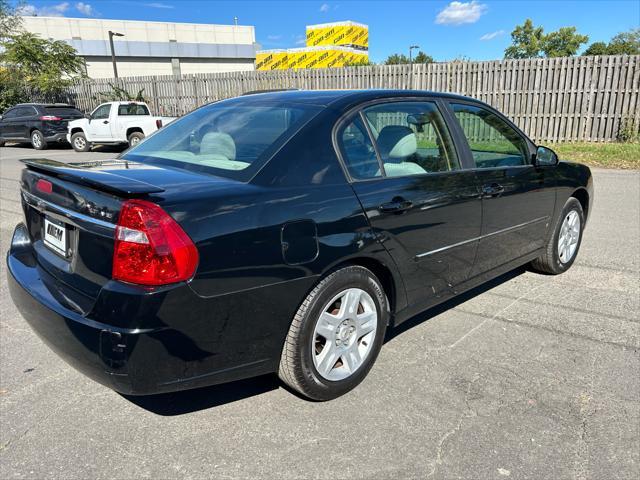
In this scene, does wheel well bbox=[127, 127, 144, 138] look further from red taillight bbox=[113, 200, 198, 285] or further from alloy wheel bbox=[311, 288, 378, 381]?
red taillight bbox=[113, 200, 198, 285]

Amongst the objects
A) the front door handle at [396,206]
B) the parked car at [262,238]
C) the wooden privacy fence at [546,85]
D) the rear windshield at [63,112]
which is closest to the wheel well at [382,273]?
the parked car at [262,238]

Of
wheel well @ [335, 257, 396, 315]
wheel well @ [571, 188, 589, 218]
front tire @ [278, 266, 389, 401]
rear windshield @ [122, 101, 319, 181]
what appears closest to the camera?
front tire @ [278, 266, 389, 401]

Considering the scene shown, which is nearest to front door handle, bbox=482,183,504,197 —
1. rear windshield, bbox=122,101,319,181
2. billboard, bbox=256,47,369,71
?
rear windshield, bbox=122,101,319,181

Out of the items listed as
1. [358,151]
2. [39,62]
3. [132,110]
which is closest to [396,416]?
[358,151]

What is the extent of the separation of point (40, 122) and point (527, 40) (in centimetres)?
7005

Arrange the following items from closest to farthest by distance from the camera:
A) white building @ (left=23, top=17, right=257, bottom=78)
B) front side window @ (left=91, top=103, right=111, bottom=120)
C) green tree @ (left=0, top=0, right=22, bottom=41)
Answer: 1. front side window @ (left=91, top=103, right=111, bottom=120)
2. green tree @ (left=0, top=0, right=22, bottom=41)
3. white building @ (left=23, top=17, right=257, bottom=78)

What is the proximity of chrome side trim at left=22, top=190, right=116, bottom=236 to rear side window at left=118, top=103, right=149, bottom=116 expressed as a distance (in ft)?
46.8

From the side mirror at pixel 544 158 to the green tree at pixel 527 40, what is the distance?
2918 inches

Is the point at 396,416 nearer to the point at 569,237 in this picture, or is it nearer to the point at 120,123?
the point at 569,237

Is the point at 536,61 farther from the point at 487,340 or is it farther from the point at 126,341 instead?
the point at 126,341

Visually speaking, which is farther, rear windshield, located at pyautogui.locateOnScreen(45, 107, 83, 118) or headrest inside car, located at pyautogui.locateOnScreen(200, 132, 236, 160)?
rear windshield, located at pyautogui.locateOnScreen(45, 107, 83, 118)

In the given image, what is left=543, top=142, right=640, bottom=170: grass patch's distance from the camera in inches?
456

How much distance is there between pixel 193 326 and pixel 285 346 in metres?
0.56

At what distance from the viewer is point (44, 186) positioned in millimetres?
2643
